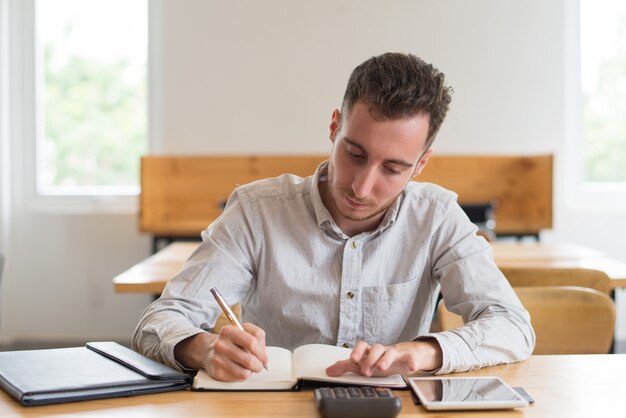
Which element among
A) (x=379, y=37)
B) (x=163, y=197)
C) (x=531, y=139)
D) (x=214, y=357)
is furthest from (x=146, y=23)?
(x=214, y=357)

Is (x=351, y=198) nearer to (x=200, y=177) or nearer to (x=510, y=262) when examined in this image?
(x=510, y=262)

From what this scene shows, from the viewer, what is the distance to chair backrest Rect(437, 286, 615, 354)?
6.29 feet

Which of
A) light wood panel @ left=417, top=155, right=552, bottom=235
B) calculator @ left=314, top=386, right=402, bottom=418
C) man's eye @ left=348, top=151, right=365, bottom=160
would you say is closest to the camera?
calculator @ left=314, top=386, right=402, bottom=418

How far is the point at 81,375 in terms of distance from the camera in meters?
1.26

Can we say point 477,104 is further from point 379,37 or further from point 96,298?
point 96,298

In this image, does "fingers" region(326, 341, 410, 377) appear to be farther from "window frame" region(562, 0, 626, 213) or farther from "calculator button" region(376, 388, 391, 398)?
"window frame" region(562, 0, 626, 213)

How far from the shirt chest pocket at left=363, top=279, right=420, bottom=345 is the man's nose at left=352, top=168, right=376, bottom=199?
A: 235 mm

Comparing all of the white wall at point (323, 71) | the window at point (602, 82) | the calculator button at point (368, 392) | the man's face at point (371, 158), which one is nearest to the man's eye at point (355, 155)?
the man's face at point (371, 158)

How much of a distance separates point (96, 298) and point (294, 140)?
4.76 ft

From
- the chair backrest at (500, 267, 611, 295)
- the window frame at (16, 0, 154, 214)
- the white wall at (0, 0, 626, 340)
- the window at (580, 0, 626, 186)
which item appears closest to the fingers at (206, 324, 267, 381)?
the chair backrest at (500, 267, 611, 295)

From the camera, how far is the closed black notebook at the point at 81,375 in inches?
46.9

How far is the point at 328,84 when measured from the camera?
4863mm

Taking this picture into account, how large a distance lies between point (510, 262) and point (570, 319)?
44.7 inches

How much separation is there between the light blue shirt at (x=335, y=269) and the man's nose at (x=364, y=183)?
0.54 feet
